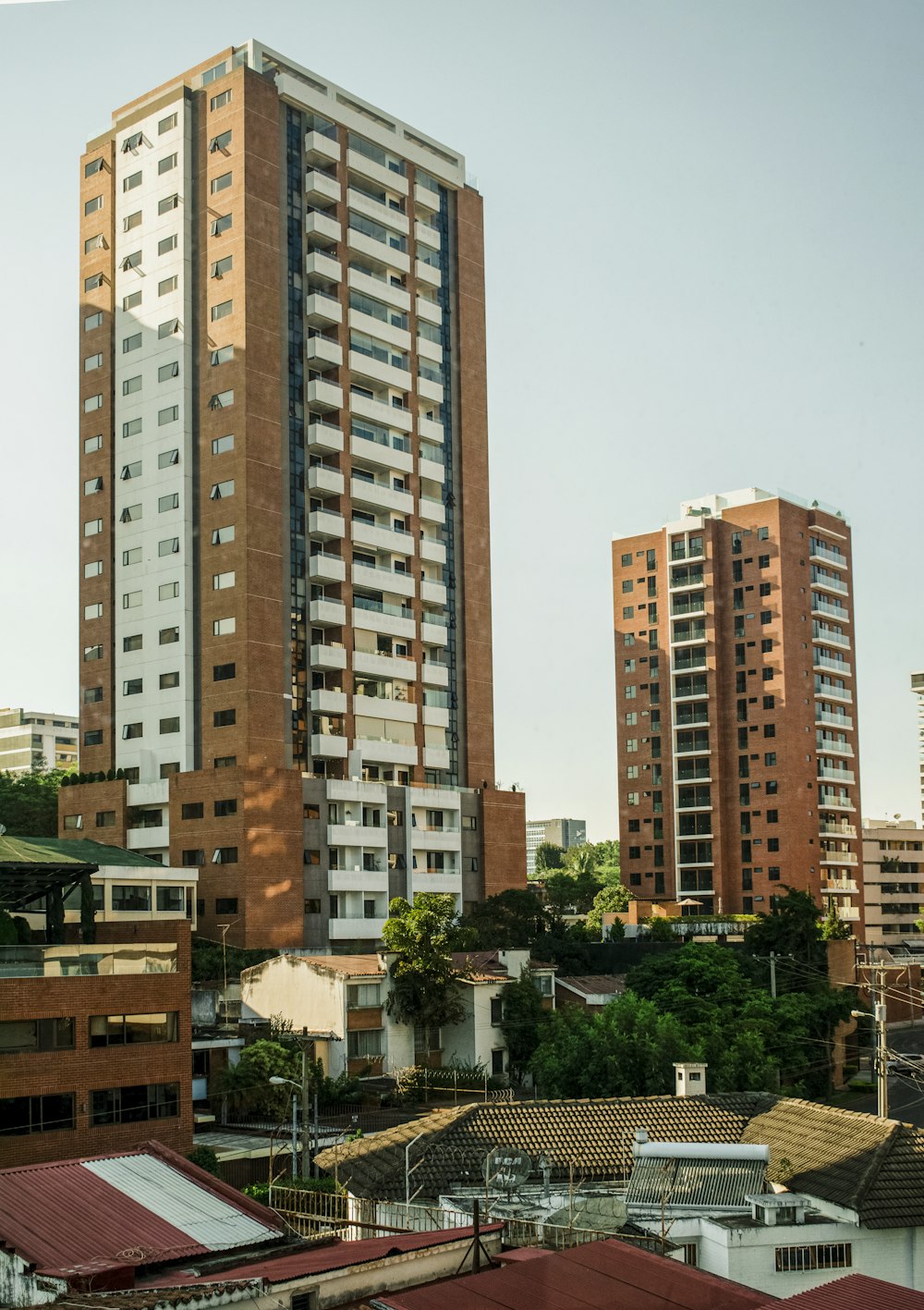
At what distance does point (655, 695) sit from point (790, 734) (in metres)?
12.4

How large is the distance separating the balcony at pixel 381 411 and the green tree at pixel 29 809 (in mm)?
31382

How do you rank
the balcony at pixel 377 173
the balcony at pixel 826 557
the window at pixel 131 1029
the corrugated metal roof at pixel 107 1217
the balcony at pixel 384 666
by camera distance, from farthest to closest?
the balcony at pixel 826 557 < the balcony at pixel 377 173 < the balcony at pixel 384 666 < the window at pixel 131 1029 < the corrugated metal roof at pixel 107 1217

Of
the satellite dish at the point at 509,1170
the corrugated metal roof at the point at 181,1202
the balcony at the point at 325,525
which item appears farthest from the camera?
the balcony at the point at 325,525

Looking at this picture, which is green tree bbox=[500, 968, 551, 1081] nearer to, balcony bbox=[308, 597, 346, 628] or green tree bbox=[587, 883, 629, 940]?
balcony bbox=[308, 597, 346, 628]

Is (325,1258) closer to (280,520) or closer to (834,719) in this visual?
(280,520)

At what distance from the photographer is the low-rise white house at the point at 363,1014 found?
56.2 metres

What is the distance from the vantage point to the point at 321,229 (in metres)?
79.0

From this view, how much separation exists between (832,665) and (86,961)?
3286 inches

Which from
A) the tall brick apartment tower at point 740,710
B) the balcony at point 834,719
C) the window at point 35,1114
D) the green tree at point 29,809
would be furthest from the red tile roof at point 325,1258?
the balcony at point 834,719

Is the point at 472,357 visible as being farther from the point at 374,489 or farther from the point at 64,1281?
the point at 64,1281

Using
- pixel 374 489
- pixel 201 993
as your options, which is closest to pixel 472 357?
pixel 374 489

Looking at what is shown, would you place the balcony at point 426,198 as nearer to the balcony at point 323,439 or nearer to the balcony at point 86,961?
the balcony at point 323,439

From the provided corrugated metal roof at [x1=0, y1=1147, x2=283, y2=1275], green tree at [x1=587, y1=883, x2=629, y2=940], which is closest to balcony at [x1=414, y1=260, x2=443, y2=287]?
green tree at [x1=587, y1=883, x2=629, y2=940]

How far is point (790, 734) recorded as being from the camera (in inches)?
4166
